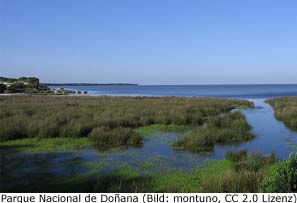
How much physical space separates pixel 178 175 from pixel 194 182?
97 cm

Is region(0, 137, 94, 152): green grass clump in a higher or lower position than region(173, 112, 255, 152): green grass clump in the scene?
lower

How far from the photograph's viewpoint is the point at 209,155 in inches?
608

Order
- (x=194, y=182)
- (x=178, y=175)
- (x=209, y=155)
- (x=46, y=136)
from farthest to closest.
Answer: (x=46, y=136) → (x=209, y=155) → (x=178, y=175) → (x=194, y=182)

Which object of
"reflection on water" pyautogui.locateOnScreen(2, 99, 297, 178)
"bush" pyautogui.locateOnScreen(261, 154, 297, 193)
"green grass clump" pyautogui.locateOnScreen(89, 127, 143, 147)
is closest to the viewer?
"bush" pyautogui.locateOnScreen(261, 154, 297, 193)

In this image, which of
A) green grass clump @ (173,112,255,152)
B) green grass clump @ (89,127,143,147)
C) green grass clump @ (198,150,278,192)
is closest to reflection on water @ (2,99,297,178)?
green grass clump @ (173,112,255,152)

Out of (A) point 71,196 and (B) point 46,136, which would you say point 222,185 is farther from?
(B) point 46,136

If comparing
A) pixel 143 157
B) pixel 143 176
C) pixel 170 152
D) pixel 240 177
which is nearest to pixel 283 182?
pixel 240 177

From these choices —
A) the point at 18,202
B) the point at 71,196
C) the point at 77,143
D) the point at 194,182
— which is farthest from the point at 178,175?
the point at 77,143

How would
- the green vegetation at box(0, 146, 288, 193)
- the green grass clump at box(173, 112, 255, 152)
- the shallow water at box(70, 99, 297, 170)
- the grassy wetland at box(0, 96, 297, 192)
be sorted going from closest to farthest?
the green vegetation at box(0, 146, 288, 193) < the grassy wetland at box(0, 96, 297, 192) < the shallow water at box(70, 99, 297, 170) < the green grass clump at box(173, 112, 255, 152)
